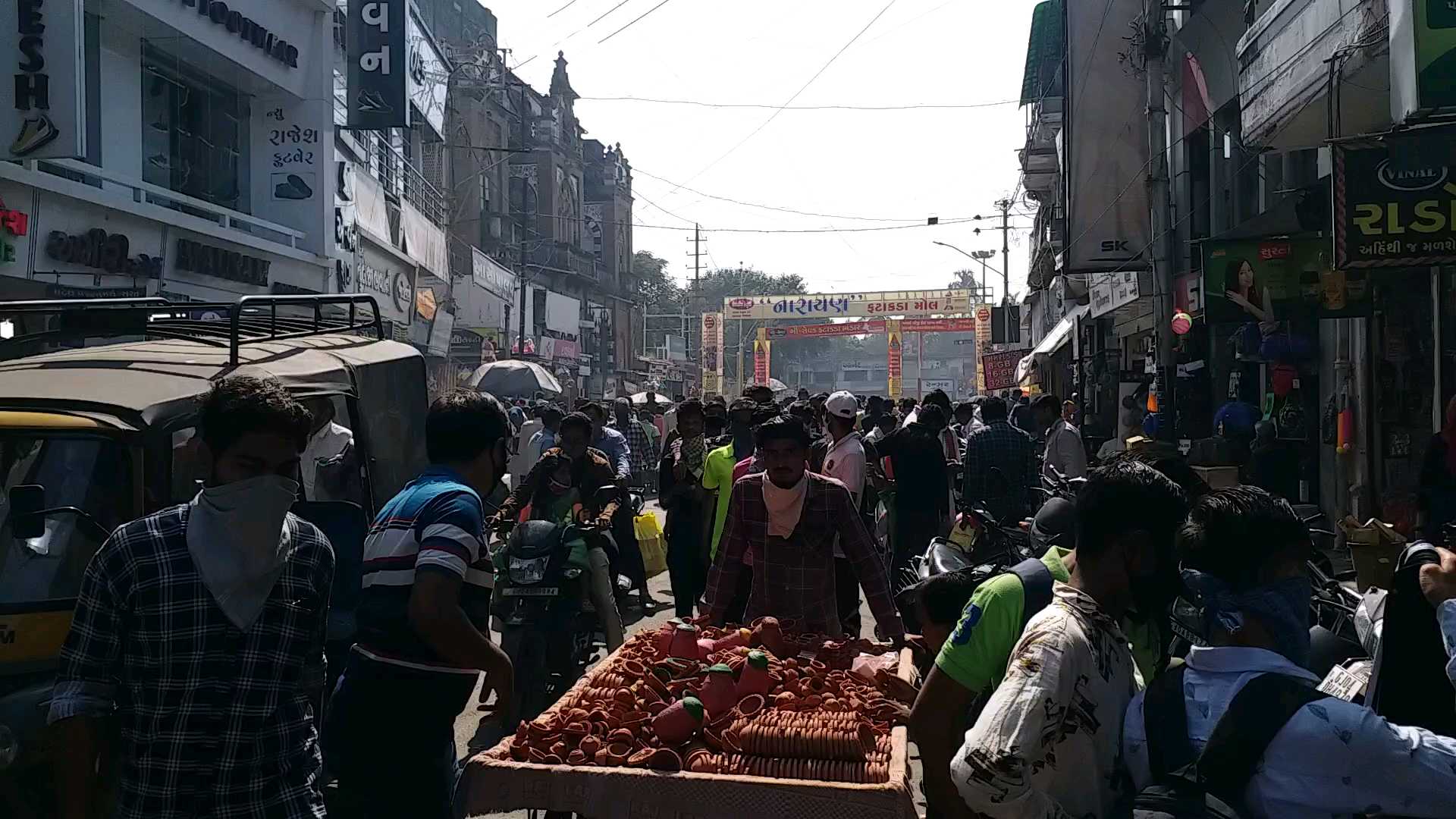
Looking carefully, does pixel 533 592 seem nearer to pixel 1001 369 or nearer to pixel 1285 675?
pixel 1285 675

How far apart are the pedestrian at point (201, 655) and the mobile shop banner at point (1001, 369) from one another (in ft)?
117

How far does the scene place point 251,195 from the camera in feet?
59.1

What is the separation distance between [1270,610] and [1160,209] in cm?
1248

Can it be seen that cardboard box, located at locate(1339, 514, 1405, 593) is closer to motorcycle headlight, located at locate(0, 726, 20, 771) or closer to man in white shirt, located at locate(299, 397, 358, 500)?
man in white shirt, located at locate(299, 397, 358, 500)

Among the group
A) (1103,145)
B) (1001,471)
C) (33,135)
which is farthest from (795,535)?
(1103,145)

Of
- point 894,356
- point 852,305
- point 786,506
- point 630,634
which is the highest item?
point 852,305

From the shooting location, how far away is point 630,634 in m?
9.20

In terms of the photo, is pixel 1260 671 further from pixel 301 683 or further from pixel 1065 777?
pixel 301 683

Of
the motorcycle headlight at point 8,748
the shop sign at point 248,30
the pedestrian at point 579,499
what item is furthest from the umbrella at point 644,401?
the motorcycle headlight at point 8,748

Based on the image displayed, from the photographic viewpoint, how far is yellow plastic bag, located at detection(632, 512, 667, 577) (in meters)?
10.6

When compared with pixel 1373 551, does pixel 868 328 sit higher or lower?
higher

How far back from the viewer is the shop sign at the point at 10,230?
→ 452 inches

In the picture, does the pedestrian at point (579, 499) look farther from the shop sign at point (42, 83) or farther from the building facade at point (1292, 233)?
the shop sign at point (42, 83)

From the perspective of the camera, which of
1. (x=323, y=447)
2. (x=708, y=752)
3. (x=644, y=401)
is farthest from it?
(x=644, y=401)
